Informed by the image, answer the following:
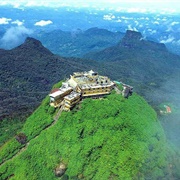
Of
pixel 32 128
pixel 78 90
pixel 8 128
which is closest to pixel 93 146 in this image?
pixel 78 90

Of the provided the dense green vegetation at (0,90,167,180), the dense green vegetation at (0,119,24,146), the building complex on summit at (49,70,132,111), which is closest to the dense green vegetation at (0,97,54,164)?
the dense green vegetation at (0,90,167,180)

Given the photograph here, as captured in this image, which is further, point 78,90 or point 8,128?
point 8,128

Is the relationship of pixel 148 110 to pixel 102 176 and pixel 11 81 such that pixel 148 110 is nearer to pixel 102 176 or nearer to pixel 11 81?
pixel 102 176

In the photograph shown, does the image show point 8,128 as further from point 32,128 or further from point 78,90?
point 78,90

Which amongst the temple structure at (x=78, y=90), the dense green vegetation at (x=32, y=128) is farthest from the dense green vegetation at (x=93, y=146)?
the temple structure at (x=78, y=90)

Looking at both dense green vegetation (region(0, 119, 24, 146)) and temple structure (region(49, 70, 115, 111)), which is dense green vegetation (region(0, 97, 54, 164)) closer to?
temple structure (region(49, 70, 115, 111))
